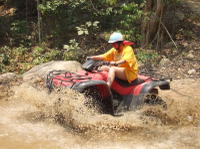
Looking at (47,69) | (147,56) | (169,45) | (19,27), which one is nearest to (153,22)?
(169,45)

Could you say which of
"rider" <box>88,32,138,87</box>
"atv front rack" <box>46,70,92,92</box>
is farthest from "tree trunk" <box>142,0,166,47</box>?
"atv front rack" <box>46,70,92,92</box>

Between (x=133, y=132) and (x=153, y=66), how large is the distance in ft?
15.6

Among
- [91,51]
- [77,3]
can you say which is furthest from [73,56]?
[77,3]

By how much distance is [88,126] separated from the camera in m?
6.67

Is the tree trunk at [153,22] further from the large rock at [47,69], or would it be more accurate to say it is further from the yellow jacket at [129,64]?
the yellow jacket at [129,64]

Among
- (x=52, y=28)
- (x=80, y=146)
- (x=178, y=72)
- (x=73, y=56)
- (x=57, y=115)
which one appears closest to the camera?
(x=80, y=146)

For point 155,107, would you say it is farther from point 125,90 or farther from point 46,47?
point 46,47

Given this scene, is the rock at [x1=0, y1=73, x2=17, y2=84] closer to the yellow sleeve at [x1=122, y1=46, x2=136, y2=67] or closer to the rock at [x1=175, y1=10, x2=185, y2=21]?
the yellow sleeve at [x1=122, y1=46, x2=136, y2=67]

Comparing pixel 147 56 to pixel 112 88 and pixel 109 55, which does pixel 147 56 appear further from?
pixel 112 88

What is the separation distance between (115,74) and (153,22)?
18.2ft

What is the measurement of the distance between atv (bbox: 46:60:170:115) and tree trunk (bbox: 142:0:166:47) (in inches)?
194

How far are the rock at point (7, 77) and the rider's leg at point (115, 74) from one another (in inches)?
162

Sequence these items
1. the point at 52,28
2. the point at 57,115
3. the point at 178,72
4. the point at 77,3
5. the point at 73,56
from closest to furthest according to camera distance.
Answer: the point at 57,115 → the point at 178,72 → the point at 73,56 → the point at 77,3 → the point at 52,28

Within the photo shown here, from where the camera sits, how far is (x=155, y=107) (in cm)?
709
